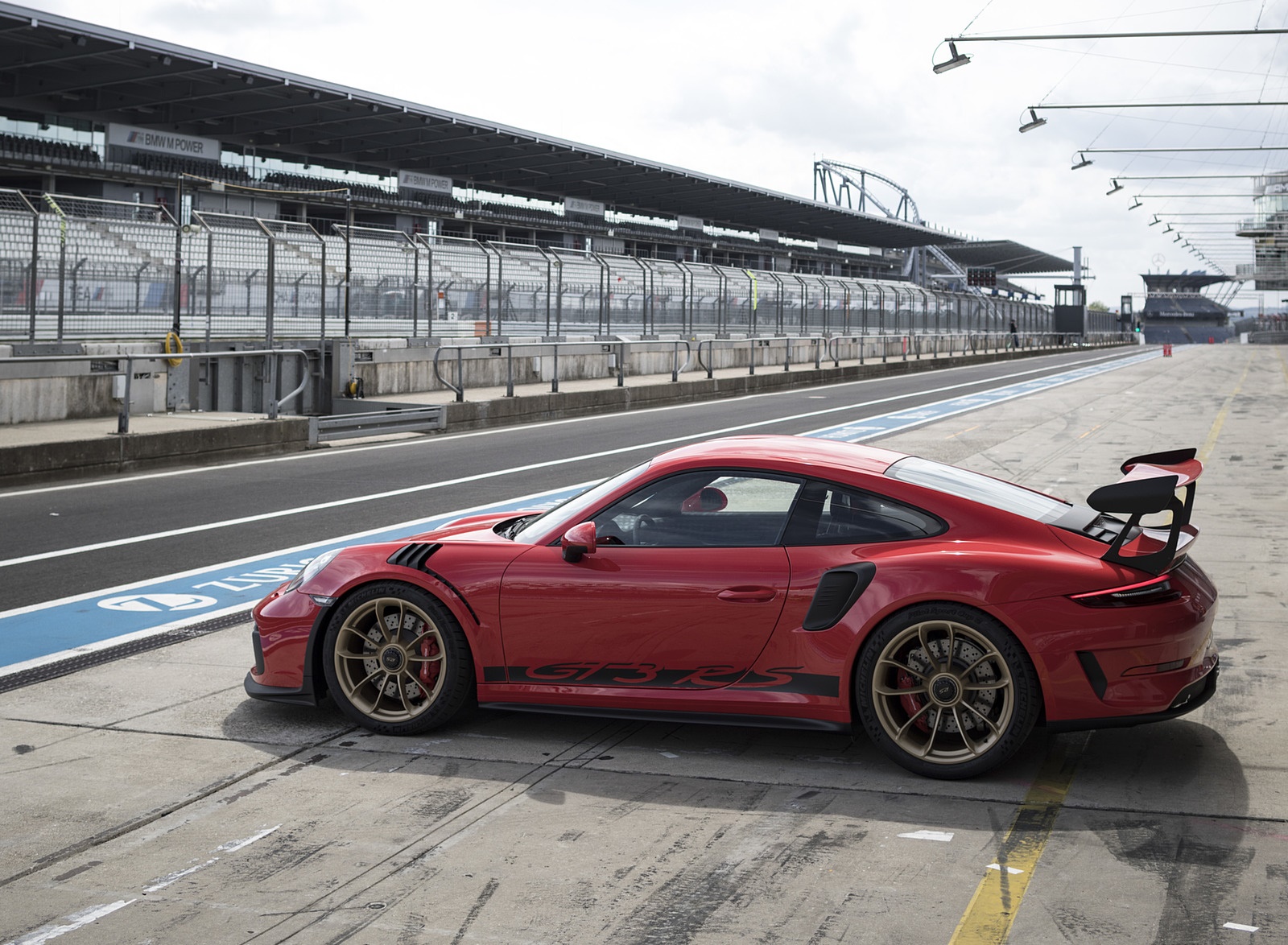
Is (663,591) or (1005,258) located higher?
(1005,258)

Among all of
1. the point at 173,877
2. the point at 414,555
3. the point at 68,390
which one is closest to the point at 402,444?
the point at 68,390

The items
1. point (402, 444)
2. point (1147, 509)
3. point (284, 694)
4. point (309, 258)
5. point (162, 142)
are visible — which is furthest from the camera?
point (162, 142)

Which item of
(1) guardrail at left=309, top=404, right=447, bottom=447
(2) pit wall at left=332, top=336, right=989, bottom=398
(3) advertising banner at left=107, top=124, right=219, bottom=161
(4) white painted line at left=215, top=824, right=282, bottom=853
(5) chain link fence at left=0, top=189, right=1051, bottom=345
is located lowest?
(4) white painted line at left=215, top=824, right=282, bottom=853

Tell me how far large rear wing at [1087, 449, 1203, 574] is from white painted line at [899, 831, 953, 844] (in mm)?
1233

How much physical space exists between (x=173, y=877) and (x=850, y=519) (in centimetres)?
269

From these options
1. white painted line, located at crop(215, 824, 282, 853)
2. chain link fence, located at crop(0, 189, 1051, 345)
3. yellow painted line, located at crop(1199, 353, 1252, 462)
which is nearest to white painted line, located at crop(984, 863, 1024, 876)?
white painted line, located at crop(215, 824, 282, 853)

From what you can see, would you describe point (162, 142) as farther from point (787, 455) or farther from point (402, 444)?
point (787, 455)

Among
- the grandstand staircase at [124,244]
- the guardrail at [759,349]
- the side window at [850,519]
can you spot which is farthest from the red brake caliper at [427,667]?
the grandstand staircase at [124,244]

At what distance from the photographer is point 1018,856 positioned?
4.04 meters

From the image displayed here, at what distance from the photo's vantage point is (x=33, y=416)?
1593 cm

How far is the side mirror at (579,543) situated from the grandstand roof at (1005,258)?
420ft

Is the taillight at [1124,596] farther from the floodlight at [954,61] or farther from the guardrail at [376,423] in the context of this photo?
the floodlight at [954,61]

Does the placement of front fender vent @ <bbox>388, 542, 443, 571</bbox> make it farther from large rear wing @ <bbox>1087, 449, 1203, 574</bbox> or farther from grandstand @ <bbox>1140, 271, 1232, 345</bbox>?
grandstand @ <bbox>1140, 271, 1232, 345</bbox>

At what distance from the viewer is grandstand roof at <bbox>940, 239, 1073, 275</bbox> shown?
140m
